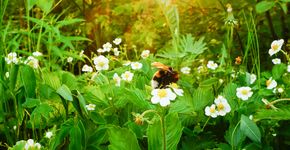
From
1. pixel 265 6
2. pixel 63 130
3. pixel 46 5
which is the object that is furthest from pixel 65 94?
pixel 265 6

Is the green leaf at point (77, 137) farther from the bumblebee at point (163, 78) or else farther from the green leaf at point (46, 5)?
the green leaf at point (46, 5)

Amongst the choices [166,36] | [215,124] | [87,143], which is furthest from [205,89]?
[166,36]

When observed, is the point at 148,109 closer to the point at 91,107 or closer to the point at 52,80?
the point at 91,107

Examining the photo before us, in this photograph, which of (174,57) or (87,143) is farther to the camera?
(174,57)

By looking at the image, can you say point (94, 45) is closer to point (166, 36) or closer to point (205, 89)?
point (166, 36)

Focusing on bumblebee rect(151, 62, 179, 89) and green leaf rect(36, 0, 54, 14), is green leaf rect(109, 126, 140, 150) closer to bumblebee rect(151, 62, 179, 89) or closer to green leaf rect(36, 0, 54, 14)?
bumblebee rect(151, 62, 179, 89)
